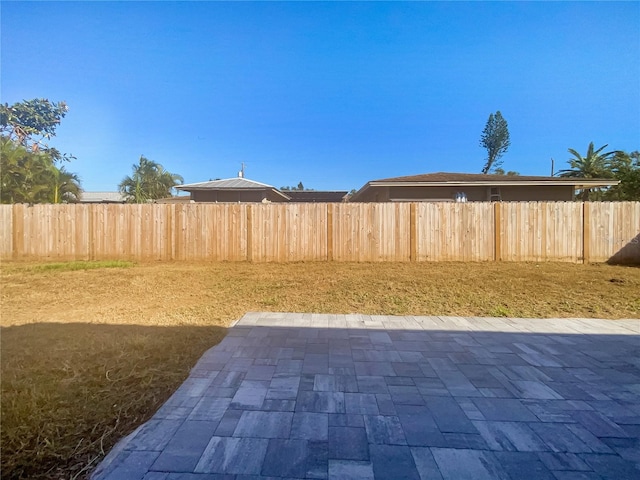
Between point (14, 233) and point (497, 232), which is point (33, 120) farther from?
point (497, 232)

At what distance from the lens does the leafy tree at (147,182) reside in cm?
2121

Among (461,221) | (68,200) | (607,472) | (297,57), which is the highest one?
(297,57)

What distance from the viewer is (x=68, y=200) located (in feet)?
50.7

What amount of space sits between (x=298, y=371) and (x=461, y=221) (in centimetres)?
708

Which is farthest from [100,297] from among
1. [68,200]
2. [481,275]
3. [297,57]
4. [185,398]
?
[68,200]

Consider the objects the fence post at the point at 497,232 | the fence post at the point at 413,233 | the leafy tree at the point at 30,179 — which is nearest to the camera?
the fence post at the point at 497,232

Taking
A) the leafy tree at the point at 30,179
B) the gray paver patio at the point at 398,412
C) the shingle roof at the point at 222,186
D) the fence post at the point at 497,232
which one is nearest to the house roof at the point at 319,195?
the shingle roof at the point at 222,186

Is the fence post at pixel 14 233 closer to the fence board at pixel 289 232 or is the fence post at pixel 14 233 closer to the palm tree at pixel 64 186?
the palm tree at pixel 64 186

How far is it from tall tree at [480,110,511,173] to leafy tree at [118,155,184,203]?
28065mm

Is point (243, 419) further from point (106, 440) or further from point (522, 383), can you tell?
point (522, 383)

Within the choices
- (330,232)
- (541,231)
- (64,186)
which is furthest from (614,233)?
(64,186)

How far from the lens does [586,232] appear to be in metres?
8.45

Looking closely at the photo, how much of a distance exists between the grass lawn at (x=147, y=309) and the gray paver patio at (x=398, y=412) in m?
0.36

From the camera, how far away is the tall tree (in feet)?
102
